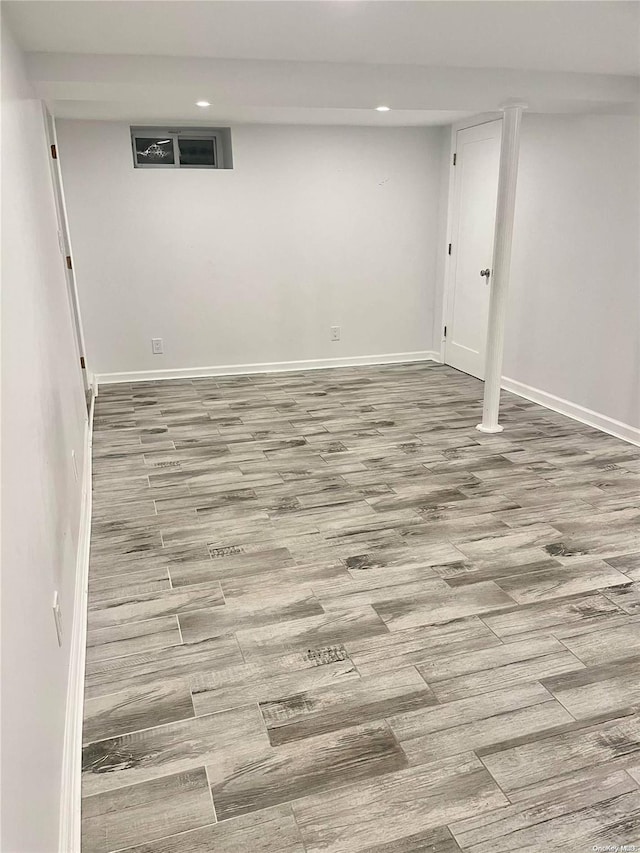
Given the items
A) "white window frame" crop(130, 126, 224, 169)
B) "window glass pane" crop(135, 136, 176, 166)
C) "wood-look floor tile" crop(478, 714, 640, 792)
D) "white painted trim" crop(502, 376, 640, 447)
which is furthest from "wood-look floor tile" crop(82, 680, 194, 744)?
"window glass pane" crop(135, 136, 176, 166)

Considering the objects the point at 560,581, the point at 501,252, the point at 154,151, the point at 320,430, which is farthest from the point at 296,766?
the point at 154,151

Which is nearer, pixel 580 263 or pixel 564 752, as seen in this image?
pixel 564 752

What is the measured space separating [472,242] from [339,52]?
2.92 meters

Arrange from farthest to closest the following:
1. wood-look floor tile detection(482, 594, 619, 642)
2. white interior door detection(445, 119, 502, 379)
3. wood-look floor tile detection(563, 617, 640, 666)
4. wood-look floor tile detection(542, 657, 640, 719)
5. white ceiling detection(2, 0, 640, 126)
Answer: white interior door detection(445, 119, 502, 379) < white ceiling detection(2, 0, 640, 126) < wood-look floor tile detection(482, 594, 619, 642) < wood-look floor tile detection(563, 617, 640, 666) < wood-look floor tile detection(542, 657, 640, 719)

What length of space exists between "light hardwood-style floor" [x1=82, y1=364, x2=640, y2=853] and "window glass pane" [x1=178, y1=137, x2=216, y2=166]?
292 centimetres

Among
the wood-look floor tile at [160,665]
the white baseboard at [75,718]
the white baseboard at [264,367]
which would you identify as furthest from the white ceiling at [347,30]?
the white baseboard at [264,367]

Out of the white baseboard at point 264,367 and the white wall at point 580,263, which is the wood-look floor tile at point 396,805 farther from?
the white baseboard at point 264,367

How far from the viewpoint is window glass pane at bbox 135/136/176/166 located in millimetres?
5554

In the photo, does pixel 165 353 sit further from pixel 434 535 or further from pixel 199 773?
pixel 199 773

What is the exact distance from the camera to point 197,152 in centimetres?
570

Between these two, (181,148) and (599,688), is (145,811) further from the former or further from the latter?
(181,148)

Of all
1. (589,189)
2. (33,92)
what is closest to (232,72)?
(33,92)

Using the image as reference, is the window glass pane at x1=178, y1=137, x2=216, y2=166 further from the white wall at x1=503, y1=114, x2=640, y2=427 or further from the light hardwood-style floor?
the light hardwood-style floor

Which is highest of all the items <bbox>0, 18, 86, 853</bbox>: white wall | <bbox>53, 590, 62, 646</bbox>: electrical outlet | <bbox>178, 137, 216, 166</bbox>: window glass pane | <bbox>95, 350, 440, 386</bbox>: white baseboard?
<bbox>178, 137, 216, 166</bbox>: window glass pane
